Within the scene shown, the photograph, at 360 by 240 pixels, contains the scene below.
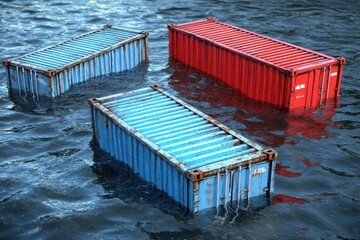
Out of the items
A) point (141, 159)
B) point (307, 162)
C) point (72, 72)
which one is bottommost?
point (307, 162)

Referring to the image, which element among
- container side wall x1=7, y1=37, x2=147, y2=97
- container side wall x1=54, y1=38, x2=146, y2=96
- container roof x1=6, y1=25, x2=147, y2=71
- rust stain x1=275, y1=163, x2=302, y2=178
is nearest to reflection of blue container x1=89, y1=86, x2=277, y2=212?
rust stain x1=275, y1=163, x2=302, y2=178

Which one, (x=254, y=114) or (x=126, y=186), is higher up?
(x=254, y=114)

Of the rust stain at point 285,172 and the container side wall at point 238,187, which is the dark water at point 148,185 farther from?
the container side wall at point 238,187

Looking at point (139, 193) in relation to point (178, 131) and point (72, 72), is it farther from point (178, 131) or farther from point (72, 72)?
point (72, 72)

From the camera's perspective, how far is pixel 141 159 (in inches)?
732

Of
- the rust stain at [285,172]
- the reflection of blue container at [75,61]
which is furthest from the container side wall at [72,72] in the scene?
the rust stain at [285,172]

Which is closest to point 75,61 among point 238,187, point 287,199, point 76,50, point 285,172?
point 76,50

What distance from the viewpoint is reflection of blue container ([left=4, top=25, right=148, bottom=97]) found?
25844mm

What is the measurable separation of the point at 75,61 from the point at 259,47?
9449 mm

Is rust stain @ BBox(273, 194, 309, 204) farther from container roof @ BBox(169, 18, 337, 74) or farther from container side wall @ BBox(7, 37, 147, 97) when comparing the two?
container side wall @ BBox(7, 37, 147, 97)

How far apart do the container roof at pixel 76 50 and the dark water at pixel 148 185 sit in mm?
1647

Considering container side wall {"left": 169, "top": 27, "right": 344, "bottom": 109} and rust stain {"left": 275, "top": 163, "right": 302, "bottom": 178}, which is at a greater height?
container side wall {"left": 169, "top": 27, "right": 344, "bottom": 109}

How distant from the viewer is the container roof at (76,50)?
26327 millimetres

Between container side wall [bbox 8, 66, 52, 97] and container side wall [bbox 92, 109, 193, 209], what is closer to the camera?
container side wall [bbox 92, 109, 193, 209]
